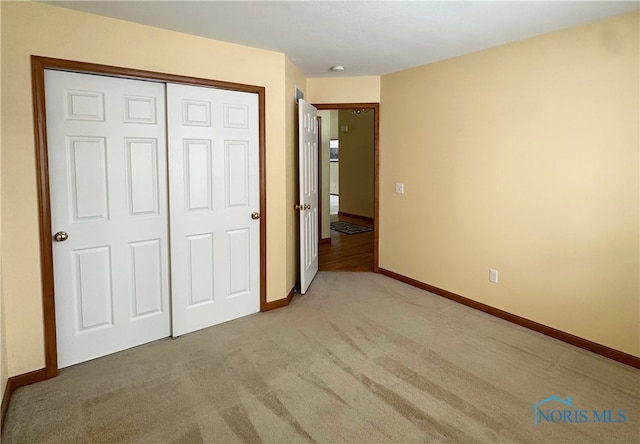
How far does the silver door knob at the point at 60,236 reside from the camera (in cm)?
264

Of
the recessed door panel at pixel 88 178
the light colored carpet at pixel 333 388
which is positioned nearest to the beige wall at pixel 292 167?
the light colored carpet at pixel 333 388

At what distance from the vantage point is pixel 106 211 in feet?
9.35

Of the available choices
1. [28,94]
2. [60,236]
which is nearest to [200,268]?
[60,236]

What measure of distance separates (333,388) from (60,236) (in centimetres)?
200

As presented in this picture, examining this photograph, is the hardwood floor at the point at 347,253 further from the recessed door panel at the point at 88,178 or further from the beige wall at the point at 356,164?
the recessed door panel at the point at 88,178

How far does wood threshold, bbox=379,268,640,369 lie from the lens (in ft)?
9.34

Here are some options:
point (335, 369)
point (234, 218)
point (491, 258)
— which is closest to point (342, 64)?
point (234, 218)

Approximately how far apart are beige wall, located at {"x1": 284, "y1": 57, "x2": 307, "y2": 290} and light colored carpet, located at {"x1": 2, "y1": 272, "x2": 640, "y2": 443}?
77 cm

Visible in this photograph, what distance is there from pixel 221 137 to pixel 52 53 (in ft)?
4.03

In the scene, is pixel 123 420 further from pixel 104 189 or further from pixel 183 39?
pixel 183 39

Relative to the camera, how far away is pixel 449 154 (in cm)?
400

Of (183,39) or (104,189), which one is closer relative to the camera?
(104,189)

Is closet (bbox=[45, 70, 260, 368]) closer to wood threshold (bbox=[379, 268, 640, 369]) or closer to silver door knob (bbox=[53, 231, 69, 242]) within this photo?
silver door knob (bbox=[53, 231, 69, 242])

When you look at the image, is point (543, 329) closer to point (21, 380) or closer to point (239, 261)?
point (239, 261)
